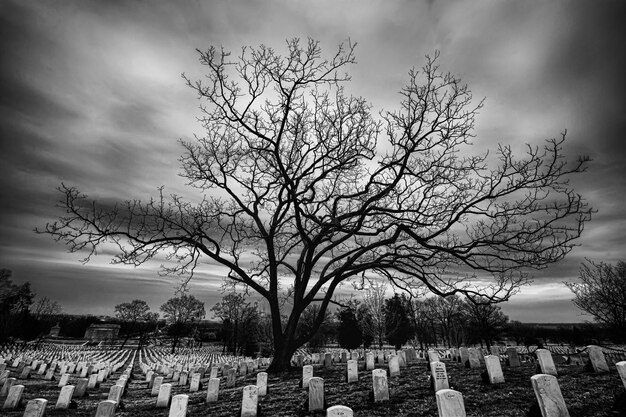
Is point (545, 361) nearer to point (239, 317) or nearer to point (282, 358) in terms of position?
point (282, 358)

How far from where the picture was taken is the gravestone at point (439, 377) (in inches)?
240

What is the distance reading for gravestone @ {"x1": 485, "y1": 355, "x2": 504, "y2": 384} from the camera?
636 centimetres

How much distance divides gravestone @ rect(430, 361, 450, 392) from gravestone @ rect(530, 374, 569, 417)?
6.87 ft

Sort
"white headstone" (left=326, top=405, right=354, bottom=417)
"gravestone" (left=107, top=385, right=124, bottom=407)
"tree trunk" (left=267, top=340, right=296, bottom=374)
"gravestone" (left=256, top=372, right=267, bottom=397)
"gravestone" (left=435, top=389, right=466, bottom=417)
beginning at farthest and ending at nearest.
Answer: "tree trunk" (left=267, top=340, right=296, bottom=374) < "gravestone" (left=107, top=385, right=124, bottom=407) < "gravestone" (left=256, top=372, right=267, bottom=397) < "gravestone" (left=435, top=389, right=466, bottom=417) < "white headstone" (left=326, top=405, right=354, bottom=417)

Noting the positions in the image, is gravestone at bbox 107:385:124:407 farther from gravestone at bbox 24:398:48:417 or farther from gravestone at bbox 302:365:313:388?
gravestone at bbox 302:365:313:388

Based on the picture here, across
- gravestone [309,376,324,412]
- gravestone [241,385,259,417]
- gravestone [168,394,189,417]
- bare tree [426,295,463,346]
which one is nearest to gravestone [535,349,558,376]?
gravestone [309,376,324,412]

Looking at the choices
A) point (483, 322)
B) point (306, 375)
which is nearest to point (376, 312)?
point (483, 322)

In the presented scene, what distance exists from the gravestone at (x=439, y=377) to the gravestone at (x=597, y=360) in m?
3.84

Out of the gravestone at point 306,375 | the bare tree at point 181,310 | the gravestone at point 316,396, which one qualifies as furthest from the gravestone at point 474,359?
the bare tree at point 181,310

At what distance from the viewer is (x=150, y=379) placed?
550 inches

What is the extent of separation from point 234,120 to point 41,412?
8.28 meters

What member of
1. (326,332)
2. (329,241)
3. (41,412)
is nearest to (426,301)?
(326,332)

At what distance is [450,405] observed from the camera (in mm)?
3713

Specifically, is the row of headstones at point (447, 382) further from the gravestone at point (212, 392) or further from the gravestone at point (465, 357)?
the gravestone at point (212, 392)
